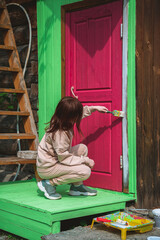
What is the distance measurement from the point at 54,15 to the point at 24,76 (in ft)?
3.34

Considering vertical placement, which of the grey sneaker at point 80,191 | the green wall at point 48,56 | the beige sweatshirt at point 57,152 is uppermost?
the green wall at point 48,56

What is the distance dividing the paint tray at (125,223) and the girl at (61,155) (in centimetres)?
59

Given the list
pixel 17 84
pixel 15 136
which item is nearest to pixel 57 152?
pixel 15 136

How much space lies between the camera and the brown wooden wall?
442cm

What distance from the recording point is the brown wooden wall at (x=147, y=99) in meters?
4.42

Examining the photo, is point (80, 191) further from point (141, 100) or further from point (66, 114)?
point (141, 100)

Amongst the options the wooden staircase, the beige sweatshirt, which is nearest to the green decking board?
the beige sweatshirt

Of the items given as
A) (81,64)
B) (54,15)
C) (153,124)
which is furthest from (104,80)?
(54,15)

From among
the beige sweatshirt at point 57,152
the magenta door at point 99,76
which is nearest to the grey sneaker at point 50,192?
the beige sweatshirt at point 57,152

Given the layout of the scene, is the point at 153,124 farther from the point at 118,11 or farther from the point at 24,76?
the point at 24,76

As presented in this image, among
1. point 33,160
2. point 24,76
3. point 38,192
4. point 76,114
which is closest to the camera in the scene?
point 76,114

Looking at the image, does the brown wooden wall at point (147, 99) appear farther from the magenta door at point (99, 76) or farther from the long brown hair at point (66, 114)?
the long brown hair at point (66, 114)

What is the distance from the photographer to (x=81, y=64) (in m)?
5.08

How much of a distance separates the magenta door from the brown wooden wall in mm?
268
